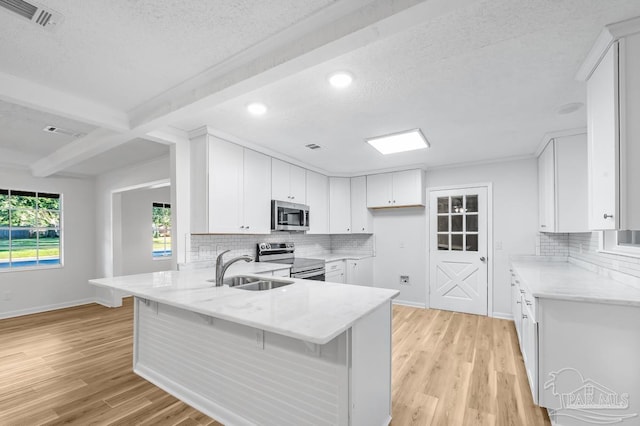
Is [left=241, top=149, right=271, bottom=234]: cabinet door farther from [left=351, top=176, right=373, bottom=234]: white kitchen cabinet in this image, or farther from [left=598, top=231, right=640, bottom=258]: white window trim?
[left=598, top=231, right=640, bottom=258]: white window trim

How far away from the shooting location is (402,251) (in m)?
5.29

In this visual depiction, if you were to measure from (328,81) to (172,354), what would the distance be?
8.02ft

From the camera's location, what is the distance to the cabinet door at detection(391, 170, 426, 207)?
4.86 meters

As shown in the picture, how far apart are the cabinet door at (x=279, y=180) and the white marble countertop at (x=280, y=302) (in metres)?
1.79

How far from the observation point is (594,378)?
1863mm

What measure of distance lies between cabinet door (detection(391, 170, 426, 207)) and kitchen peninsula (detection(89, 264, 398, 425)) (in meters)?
3.03

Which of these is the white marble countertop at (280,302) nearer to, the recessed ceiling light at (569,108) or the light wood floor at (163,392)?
the light wood floor at (163,392)

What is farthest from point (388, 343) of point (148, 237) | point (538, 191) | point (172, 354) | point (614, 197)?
point (148, 237)

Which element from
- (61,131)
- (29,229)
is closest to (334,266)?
(61,131)

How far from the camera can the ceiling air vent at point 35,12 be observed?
141cm

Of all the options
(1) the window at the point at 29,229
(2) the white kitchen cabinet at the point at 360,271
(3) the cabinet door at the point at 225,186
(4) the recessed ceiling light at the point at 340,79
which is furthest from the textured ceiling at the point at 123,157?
(2) the white kitchen cabinet at the point at 360,271

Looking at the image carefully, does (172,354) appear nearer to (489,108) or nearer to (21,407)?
(21,407)

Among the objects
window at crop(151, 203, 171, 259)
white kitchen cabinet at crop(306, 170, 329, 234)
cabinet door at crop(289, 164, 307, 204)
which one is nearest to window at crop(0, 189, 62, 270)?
window at crop(151, 203, 171, 259)

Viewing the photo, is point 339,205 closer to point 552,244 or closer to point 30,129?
point 552,244
